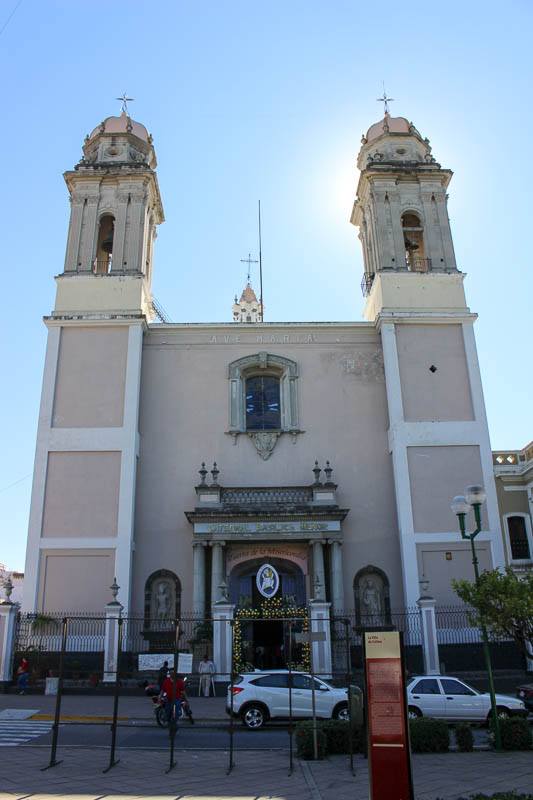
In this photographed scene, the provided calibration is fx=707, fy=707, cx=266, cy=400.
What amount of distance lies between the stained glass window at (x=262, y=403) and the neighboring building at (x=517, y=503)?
12.2 metres

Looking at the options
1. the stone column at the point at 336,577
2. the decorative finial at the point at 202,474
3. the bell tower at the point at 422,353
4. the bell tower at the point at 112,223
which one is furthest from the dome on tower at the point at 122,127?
the stone column at the point at 336,577

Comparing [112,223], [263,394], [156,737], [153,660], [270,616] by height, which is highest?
[112,223]

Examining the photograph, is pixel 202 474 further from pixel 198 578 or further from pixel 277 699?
pixel 277 699

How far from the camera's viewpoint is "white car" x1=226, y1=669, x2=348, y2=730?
1514cm

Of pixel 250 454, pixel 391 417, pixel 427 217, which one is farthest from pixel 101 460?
pixel 427 217

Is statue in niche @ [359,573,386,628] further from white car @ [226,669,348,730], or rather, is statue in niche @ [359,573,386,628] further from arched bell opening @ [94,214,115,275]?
arched bell opening @ [94,214,115,275]

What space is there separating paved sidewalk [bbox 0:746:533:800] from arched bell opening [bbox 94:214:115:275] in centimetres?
2100

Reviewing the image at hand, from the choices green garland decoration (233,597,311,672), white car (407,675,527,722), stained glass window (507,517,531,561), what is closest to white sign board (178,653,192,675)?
green garland decoration (233,597,311,672)

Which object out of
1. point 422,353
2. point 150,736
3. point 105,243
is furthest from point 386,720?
point 105,243

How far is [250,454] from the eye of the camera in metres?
26.0

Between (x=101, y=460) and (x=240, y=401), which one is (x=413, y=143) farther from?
(x=101, y=460)

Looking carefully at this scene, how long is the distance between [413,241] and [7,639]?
22180mm

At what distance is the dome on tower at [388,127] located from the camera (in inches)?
1276

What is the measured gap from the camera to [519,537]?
32250 millimetres
